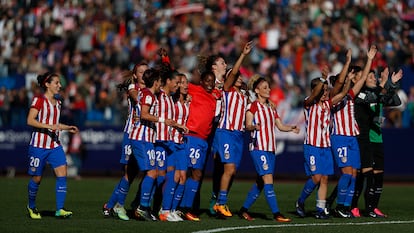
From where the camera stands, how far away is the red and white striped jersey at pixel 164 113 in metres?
16.4

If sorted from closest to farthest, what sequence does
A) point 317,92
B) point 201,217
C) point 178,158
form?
point 178,158 → point 317,92 → point 201,217

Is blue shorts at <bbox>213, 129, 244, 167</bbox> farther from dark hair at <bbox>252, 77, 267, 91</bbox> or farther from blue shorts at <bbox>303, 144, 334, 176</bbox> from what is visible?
blue shorts at <bbox>303, 144, 334, 176</bbox>

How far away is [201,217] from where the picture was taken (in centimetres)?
1717

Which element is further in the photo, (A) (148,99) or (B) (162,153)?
(B) (162,153)

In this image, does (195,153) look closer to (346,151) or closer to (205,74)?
(205,74)

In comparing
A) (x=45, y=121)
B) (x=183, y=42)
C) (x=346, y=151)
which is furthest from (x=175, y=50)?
(x=45, y=121)

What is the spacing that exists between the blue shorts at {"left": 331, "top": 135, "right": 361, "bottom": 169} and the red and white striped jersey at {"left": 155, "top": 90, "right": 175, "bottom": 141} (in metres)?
2.72

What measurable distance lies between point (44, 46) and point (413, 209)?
19.1 meters

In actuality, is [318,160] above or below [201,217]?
above

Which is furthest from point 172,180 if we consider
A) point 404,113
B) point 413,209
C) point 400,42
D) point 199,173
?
point 400,42

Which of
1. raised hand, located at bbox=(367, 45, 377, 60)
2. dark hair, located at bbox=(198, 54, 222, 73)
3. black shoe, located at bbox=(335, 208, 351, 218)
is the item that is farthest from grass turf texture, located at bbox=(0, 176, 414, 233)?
raised hand, located at bbox=(367, 45, 377, 60)

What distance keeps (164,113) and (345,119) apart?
2992mm

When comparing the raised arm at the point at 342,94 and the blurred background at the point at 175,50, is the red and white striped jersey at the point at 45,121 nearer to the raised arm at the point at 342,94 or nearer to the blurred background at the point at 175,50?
the raised arm at the point at 342,94

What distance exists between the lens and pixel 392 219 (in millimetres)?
16766
